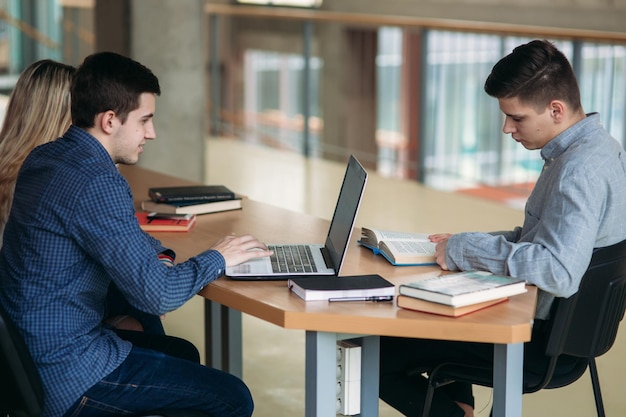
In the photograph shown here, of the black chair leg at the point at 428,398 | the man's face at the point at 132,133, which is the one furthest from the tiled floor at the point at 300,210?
the man's face at the point at 132,133

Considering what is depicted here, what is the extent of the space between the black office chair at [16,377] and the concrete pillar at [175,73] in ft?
12.3

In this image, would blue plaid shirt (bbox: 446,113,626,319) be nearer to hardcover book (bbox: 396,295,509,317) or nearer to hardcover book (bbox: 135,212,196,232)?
hardcover book (bbox: 396,295,509,317)

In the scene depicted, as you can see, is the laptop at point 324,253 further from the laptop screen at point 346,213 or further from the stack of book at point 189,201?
the stack of book at point 189,201

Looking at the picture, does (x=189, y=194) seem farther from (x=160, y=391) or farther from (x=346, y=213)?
(x=160, y=391)

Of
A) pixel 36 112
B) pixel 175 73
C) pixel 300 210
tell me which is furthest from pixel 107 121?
pixel 300 210

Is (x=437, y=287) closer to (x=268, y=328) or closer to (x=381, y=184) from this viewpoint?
(x=268, y=328)

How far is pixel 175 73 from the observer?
5.70m

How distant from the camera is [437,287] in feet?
6.53

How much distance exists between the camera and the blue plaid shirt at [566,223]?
6.83 feet

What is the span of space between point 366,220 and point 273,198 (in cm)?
82

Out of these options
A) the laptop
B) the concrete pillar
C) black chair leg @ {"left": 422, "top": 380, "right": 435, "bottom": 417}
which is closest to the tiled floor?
the concrete pillar

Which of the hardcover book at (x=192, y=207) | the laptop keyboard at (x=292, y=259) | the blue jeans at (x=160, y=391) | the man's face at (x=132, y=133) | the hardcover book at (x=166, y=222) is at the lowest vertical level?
the blue jeans at (x=160, y=391)

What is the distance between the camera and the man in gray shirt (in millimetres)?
2090

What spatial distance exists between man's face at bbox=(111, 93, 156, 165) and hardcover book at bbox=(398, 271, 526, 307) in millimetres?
679
